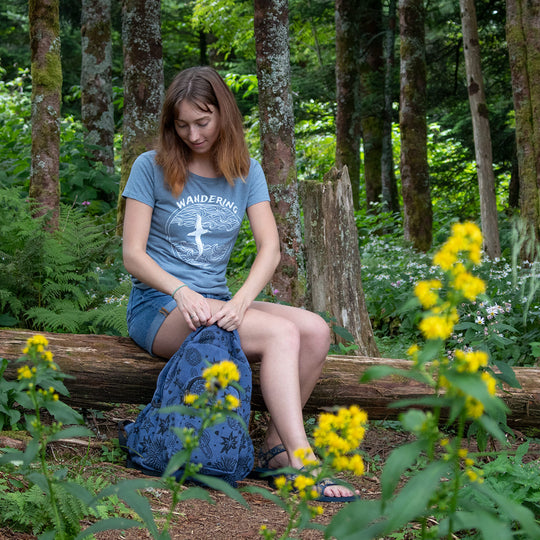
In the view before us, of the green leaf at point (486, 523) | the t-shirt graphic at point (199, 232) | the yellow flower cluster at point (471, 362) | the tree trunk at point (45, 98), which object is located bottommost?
the green leaf at point (486, 523)

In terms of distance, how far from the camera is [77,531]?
1967mm

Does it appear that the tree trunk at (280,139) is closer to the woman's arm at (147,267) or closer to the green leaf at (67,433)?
the woman's arm at (147,267)

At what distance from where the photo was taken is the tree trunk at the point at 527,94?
236 inches

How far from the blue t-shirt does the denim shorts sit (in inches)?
2.5

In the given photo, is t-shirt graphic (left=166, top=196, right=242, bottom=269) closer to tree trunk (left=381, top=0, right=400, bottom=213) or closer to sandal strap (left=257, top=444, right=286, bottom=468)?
sandal strap (left=257, top=444, right=286, bottom=468)

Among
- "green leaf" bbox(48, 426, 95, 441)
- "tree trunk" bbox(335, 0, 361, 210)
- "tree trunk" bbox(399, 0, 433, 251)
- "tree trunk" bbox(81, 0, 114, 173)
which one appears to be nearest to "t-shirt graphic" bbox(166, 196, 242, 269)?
"green leaf" bbox(48, 426, 95, 441)

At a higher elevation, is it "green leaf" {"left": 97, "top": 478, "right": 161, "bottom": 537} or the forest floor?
"green leaf" {"left": 97, "top": 478, "right": 161, "bottom": 537}

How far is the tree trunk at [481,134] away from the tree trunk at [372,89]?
335 centimetres

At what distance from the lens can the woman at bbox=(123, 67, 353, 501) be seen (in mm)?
2932

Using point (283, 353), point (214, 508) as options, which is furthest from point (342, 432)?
point (283, 353)

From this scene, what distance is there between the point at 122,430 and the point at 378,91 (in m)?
10.4

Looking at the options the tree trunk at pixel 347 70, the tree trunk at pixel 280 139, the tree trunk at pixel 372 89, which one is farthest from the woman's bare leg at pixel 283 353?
the tree trunk at pixel 372 89

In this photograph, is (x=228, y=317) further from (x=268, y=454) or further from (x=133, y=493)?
(x=133, y=493)

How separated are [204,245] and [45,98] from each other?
2.71m
